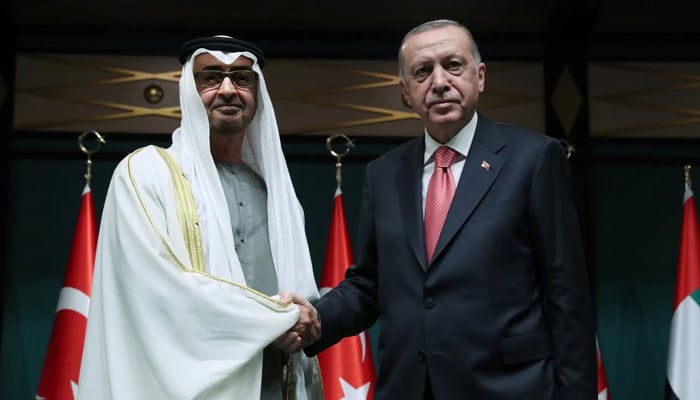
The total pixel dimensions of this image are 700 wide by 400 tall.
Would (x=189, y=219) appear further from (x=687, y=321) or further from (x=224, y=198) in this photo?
(x=687, y=321)

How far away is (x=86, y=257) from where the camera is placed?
3.77 metres

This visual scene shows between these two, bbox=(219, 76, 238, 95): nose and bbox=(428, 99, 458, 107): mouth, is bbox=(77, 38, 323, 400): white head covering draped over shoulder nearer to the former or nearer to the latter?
bbox=(219, 76, 238, 95): nose

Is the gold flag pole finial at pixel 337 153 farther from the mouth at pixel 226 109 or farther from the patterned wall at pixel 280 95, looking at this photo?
the mouth at pixel 226 109

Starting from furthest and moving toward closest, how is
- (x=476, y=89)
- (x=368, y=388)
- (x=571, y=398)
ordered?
(x=368, y=388) → (x=476, y=89) → (x=571, y=398)

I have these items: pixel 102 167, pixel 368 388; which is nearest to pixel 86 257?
pixel 102 167

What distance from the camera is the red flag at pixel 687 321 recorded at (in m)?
3.68

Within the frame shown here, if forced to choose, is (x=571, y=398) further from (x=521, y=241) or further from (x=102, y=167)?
(x=102, y=167)

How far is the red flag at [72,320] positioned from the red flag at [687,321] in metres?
2.27

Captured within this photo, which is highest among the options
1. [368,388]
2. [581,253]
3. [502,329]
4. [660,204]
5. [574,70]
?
[574,70]

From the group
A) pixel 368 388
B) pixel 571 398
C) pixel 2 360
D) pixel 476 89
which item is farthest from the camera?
pixel 2 360

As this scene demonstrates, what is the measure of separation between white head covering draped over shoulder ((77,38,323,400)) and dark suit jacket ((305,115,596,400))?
0.95ft

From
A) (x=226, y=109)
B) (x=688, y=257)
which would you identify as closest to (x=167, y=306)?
(x=226, y=109)

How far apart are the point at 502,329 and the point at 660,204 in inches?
101

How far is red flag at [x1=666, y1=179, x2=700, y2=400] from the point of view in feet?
12.1
